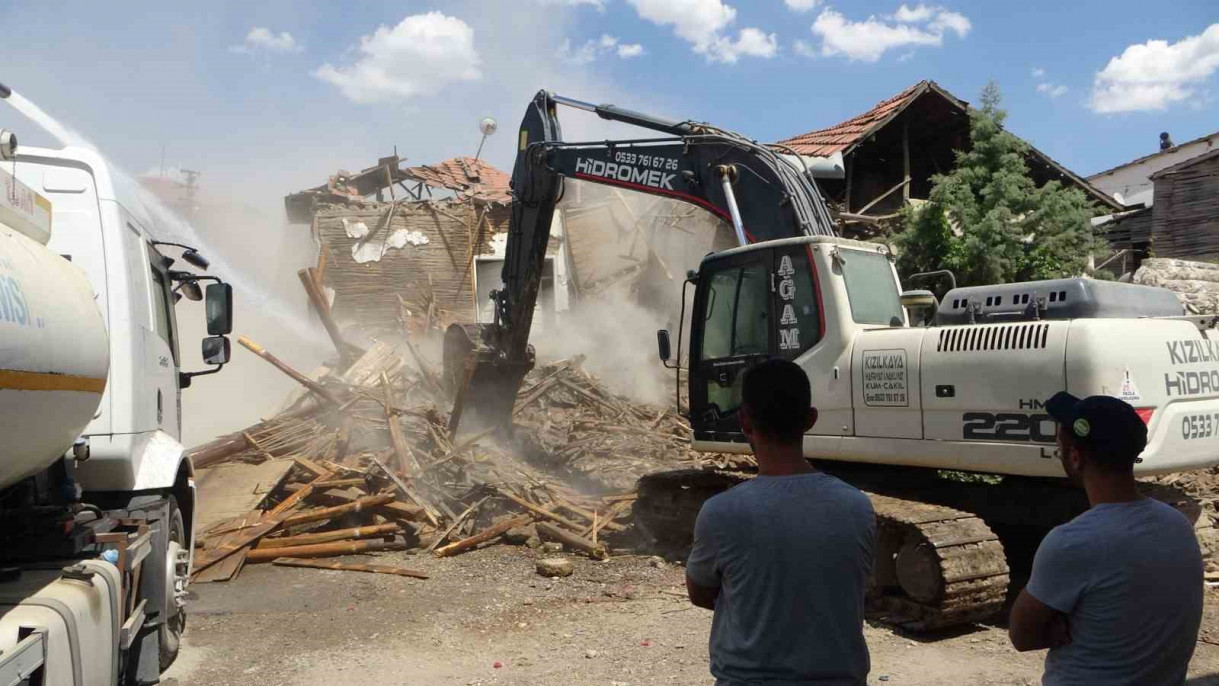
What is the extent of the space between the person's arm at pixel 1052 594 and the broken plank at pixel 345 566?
21.6 ft

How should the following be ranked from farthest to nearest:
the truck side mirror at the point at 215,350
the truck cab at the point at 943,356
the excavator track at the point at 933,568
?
the truck side mirror at the point at 215,350 → the excavator track at the point at 933,568 → the truck cab at the point at 943,356

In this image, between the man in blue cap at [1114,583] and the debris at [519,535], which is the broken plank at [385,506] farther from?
the man in blue cap at [1114,583]

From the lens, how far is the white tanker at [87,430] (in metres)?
3.41

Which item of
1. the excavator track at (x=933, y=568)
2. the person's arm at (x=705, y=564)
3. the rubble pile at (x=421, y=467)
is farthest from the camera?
the rubble pile at (x=421, y=467)

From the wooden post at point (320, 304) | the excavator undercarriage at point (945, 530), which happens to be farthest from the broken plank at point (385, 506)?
the wooden post at point (320, 304)

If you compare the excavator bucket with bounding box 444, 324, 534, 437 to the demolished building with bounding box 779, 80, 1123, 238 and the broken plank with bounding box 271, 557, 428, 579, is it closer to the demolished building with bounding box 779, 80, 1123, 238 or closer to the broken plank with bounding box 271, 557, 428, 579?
the broken plank with bounding box 271, 557, 428, 579

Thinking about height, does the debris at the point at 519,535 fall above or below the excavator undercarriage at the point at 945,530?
below

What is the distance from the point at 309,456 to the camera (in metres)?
11.2

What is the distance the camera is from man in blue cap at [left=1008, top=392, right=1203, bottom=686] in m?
2.50

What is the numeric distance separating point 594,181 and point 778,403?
821cm

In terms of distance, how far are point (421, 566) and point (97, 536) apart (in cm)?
461

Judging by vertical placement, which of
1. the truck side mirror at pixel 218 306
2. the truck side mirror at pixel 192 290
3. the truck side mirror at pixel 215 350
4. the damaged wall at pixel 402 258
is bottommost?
the truck side mirror at pixel 215 350

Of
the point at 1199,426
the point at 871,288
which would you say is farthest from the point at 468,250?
the point at 1199,426

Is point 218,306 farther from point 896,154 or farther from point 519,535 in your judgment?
point 896,154
